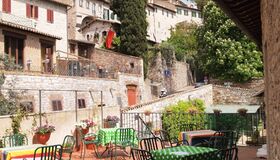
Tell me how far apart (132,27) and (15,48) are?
1680 centimetres

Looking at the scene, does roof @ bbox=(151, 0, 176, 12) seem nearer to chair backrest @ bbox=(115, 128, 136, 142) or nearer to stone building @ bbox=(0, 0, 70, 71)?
stone building @ bbox=(0, 0, 70, 71)

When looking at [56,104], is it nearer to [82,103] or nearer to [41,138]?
[82,103]

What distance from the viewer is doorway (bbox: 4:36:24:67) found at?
73.0ft

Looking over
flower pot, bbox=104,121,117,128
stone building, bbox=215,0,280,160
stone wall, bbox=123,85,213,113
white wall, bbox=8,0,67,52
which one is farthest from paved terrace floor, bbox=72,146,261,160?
white wall, bbox=8,0,67,52

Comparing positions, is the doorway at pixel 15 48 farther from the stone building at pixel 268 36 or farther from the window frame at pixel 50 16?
the stone building at pixel 268 36

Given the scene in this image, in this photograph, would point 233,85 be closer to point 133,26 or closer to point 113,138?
point 133,26

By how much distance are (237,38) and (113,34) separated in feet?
41.5

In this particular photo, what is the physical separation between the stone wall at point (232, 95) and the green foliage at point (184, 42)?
14.0 meters

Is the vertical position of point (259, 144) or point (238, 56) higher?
point (238, 56)

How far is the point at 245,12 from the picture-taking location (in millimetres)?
6926

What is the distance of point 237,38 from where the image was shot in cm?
3538

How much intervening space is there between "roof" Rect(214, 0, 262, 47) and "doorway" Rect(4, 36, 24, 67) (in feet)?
55.3

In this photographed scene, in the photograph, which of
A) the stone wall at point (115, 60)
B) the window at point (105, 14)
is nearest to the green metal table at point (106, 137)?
the stone wall at point (115, 60)

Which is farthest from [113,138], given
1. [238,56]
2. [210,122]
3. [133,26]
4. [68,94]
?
[133,26]
